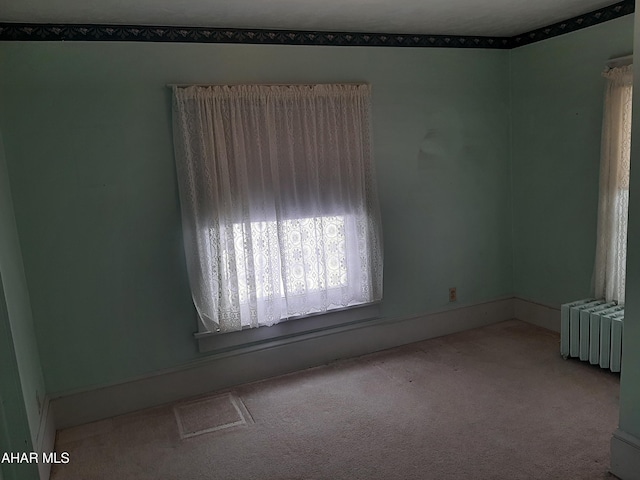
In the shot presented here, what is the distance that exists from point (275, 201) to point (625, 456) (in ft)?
7.58

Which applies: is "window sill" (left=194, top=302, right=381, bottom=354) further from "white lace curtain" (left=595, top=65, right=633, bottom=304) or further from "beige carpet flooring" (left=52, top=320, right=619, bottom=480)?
"white lace curtain" (left=595, top=65, right=633, bottom=304)

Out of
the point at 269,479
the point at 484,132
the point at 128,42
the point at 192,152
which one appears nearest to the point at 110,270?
the point at 192,152

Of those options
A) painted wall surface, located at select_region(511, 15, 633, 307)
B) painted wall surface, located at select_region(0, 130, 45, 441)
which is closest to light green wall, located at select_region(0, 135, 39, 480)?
painted wall surface, located at select_region(0, 130, 45, 441)

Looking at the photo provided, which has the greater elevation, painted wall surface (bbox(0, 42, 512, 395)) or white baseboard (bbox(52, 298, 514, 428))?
painted wall surface (bbox(0, 42, 512, 395))

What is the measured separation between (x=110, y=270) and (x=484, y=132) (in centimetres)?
304

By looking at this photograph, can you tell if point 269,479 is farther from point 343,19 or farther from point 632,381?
point 343,19

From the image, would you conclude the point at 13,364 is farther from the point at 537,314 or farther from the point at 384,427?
the point at 537,314

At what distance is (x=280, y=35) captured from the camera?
3.17 metres

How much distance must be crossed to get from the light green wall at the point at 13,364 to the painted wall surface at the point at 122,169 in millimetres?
241

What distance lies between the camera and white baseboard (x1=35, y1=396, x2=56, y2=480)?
2.29 meters

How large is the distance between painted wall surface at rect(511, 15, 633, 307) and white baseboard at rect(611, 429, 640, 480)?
166 centimetres

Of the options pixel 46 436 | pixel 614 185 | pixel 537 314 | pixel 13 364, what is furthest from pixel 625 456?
pixel 46 436

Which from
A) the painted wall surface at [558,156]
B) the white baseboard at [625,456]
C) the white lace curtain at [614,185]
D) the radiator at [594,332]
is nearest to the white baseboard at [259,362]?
the painted wall surface at [558,156]

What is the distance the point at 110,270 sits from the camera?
116 inches
